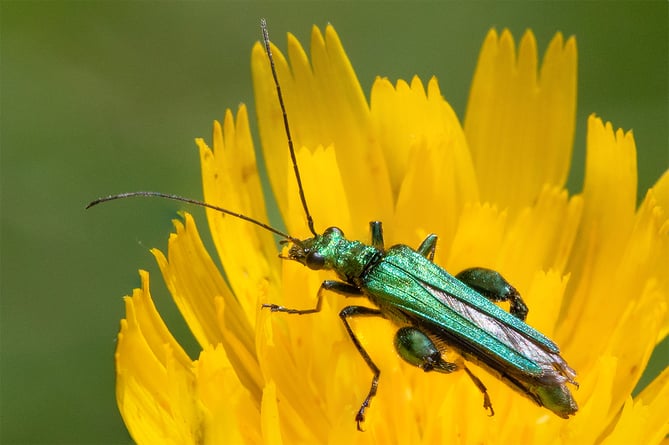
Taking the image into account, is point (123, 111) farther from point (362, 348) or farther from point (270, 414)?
point (270, 414)

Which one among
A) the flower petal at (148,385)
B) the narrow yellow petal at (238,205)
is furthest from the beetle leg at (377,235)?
the flower petal at (148,385)

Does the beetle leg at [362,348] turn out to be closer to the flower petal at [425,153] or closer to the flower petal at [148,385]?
the flower petal at [425,153]

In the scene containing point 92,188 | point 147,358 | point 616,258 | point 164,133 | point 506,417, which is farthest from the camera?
point 164,133

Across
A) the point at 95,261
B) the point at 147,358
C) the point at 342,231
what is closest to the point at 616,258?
the point at 342,231

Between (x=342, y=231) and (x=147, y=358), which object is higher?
(x=342, y=231)

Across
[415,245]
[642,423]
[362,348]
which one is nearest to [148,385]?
[362,348]

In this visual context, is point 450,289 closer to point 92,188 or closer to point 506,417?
point 506,417
